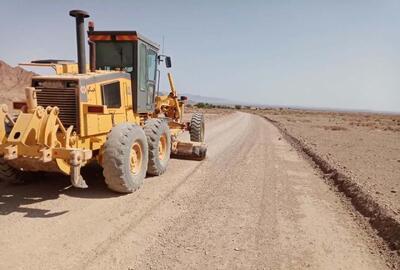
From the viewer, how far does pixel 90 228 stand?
4.75m

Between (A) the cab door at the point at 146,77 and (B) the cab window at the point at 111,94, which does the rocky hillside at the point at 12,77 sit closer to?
(A) the cab door at the point at 146,77

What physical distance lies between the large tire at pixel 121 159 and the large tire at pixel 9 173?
5.78 ft

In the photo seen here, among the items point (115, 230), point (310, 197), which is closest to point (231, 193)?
point (310, 197)

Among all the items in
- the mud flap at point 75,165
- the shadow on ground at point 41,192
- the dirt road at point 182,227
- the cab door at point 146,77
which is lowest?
the dirt road at point 182,227

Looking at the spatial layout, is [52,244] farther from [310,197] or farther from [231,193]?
[310,197]

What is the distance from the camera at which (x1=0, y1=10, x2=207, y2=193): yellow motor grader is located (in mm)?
5371

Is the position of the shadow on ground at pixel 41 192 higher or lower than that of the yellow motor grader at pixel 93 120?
lower

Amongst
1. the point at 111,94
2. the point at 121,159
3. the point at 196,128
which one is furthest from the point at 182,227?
the point at 196,128

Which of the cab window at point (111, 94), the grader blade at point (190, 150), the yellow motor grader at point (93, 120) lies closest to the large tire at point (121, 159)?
the yellow motor grader at point (93, 120)

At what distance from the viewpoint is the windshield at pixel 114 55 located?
26.1 feet

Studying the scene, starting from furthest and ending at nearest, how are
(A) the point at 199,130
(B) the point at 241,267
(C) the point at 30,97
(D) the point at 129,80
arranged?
1. (A) the point at 199,130
2. (D) the point at 129,80
3. (C) the point at 30,97
4. (B) the point at 241,267

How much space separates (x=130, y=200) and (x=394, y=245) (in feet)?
13.5

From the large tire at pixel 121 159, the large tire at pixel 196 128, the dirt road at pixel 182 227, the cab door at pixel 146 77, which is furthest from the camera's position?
the large tire at pixel 196 128

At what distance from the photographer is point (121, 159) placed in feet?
19.7
